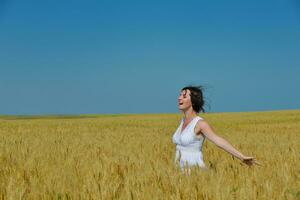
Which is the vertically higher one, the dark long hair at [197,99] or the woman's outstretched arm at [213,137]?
the dark long hair at [197,99]

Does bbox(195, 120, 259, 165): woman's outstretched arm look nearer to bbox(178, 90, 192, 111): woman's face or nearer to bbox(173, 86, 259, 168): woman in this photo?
bbox(173, 86, 259, 168): woman

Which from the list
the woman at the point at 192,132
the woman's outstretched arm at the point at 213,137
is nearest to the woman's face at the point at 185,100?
the woman at the point at 192,132

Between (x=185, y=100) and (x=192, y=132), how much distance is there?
1.16 feet

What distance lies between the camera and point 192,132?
4539 mm

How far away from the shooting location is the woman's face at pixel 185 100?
15.2ft

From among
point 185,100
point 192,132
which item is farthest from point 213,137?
point 185,100

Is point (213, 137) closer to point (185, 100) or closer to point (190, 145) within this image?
point (190, 145)

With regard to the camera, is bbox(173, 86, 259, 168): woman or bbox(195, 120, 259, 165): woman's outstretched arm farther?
bbox(173, 86, 259, 168): woman

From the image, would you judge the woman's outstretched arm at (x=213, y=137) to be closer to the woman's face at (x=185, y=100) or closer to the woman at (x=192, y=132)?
the woman at (x=192, y=132)

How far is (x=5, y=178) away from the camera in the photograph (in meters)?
3.96

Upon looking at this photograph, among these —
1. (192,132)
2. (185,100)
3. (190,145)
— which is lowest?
(190,145)

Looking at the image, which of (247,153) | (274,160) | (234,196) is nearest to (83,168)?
(234,196)

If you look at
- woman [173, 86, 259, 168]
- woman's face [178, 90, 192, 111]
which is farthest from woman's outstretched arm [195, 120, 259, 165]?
woman's face [178, 90, 192, 111]

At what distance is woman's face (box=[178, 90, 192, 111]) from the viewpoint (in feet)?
15.2
